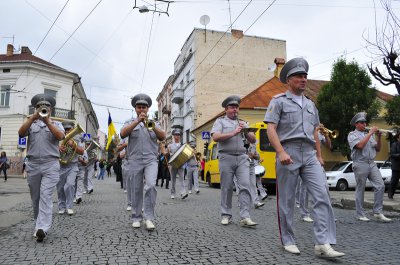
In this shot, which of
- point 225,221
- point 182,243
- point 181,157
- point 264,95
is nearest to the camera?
point 182,243

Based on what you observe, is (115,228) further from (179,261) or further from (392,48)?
(392,48)

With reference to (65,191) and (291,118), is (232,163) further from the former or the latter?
(65,191)

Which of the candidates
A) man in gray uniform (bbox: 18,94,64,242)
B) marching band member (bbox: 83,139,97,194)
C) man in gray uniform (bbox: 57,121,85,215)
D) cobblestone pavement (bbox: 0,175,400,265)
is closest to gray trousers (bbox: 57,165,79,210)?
man in gray uniform (bbox: 57,121,85,215)

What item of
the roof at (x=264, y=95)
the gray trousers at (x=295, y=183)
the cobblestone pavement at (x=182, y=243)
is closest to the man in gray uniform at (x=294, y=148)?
the gray trousers at (x=295, y=183)

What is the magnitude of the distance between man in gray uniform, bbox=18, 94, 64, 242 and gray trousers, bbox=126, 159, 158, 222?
118 cm

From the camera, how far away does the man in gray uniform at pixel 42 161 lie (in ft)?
17.0

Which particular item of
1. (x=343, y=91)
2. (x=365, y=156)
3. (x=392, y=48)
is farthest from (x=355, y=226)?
(x=343, y=91)

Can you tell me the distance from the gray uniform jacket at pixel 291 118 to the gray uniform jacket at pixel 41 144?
118 inches

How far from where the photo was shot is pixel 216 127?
21.5 ft

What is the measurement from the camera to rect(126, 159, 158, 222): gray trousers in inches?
237

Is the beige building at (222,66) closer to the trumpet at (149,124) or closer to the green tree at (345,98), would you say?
the green tree at (345,98)

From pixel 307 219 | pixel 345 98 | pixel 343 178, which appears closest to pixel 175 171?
pixel 307 219

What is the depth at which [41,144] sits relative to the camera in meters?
5.38

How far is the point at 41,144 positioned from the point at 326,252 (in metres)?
3.91
